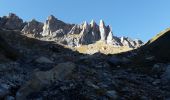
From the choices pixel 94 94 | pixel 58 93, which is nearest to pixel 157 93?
pixel 94 94

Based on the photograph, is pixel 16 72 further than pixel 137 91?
Yes

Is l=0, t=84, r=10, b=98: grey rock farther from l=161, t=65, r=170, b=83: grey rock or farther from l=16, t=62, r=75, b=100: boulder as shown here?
l=161, t=65, r=170, b=83: grey rock

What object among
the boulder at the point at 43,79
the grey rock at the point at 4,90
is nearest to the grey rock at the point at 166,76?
the boulder at the point at 43,79

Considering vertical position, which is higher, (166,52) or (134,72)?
(166,52)

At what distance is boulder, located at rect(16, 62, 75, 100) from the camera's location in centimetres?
1681

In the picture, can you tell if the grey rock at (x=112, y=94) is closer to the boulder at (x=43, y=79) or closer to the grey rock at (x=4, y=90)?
the boulder at (x=43, y=79)

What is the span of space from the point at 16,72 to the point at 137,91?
8.27m

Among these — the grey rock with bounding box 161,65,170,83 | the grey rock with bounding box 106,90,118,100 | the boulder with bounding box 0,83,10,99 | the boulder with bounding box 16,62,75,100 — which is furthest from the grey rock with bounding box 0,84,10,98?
the grey rock with bounding box 161,65,170,83

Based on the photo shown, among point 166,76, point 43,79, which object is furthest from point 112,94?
point 166,76

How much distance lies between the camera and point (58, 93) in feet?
54.5

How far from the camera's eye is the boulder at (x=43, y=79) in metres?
16.8

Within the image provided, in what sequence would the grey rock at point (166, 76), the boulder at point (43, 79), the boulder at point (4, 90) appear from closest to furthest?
the boulder at point (4, 90) → the boulder at point (43, 79) → the grey rock at point (166, 76)

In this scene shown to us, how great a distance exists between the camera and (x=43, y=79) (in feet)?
59.7

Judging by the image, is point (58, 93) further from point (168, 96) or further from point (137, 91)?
point (168, 96)
